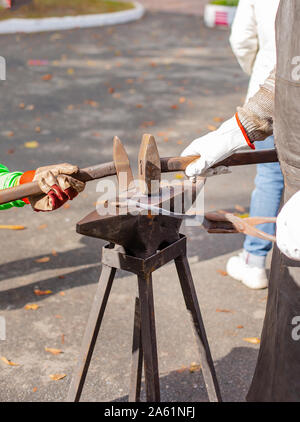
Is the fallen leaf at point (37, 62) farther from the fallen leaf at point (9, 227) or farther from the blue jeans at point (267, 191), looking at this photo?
the blue jeans at point (267, 191)

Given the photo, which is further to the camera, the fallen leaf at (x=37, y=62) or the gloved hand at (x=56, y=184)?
the fallen leaf at (x=37, y=62)

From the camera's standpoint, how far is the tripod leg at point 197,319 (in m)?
2.34

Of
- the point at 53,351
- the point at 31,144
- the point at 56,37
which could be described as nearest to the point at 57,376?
the point at 53,351

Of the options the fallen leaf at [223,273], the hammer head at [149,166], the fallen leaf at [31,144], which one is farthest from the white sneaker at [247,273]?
the fallen leaf at [31,144]

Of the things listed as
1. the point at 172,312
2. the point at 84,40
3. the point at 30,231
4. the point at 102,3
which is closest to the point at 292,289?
the point at 172,312

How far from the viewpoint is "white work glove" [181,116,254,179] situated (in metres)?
2.18

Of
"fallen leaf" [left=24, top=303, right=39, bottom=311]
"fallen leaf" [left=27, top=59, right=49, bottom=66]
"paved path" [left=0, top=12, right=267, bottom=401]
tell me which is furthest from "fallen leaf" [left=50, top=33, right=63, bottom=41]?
"fallen leaf" [left=24, top=303, right=39, bottom=311]

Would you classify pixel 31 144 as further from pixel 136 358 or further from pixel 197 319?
pixel 197 319

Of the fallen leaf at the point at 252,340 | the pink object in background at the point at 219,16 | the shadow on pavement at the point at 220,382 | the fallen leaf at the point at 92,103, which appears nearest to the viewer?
the shadow on pavement at the point at 220,382

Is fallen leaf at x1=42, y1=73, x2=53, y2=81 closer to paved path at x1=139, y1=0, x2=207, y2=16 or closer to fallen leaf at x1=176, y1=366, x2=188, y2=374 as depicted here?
fallen leaf at x1=176, y1=366, x2=188, y2=374

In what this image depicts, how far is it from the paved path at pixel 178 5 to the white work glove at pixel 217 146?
14860 mm

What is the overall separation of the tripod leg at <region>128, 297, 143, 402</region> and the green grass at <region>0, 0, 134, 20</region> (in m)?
12.1

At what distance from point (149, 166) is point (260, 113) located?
0.47 metres
